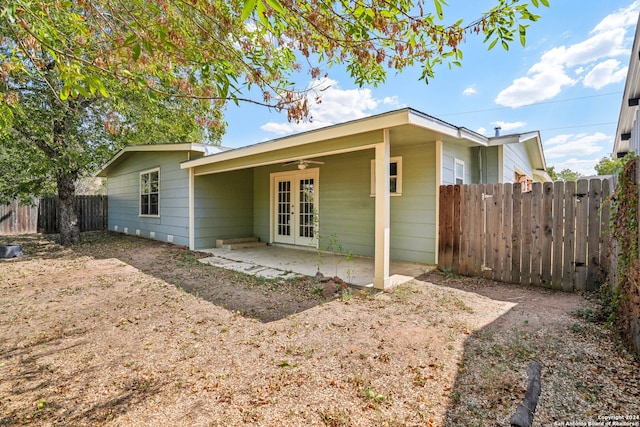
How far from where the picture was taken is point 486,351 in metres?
2.61

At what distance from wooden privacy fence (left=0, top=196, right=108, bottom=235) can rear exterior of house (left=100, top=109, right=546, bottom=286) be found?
11.9 ft

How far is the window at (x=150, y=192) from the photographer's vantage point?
32.0ft

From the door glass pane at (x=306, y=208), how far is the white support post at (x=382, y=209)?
3.68m

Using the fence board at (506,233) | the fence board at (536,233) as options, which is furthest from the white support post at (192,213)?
the fence board at (536,233)

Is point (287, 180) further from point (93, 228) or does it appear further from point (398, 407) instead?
point (93, 228)

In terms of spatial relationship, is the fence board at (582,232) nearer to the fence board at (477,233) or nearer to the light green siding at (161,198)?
the fence board at (477,233)

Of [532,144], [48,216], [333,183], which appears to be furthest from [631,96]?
[48,216]

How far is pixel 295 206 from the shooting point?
27.3 ft

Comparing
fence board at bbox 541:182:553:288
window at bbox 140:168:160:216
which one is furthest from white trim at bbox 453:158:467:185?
window at bbox 140:168:160:216

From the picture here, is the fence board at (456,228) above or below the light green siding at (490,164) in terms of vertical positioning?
below

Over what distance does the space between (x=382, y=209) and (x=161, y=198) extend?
785cm

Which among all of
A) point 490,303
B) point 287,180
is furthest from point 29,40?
point 287,180

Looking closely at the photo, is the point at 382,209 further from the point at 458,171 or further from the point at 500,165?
the point at 500,165

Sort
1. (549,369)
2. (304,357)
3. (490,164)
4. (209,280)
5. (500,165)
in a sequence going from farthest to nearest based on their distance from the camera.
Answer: (490,164), (500,165), (209,280), (304,357), (549,369)
